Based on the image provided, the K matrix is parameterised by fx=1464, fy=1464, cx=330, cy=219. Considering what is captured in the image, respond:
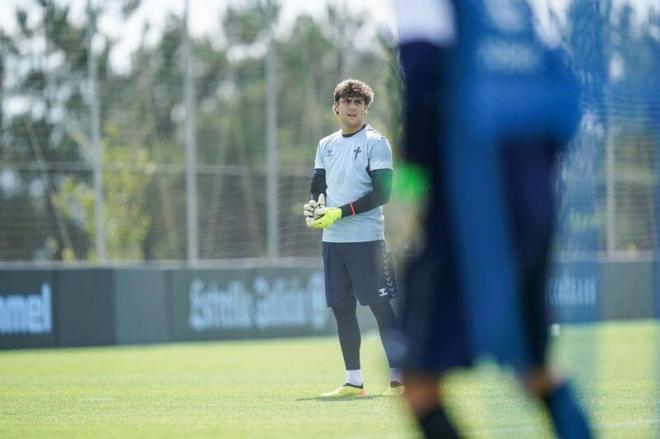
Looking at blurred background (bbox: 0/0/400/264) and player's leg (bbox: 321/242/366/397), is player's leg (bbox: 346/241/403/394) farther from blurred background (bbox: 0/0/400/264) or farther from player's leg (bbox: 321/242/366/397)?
blurred background (bbox: 0/0/400/264)

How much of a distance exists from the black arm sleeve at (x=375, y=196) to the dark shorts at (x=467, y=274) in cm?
526

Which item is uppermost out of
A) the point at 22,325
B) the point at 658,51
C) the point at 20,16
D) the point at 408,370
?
the point at 20,16

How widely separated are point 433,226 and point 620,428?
2.97 metres

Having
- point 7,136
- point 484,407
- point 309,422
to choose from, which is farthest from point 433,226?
point 7,136

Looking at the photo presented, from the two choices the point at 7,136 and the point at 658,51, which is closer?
the point at 658,51

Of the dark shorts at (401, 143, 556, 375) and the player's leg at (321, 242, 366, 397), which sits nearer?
the dark shorts at (401, 143, 556, 375)

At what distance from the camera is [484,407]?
362 inches

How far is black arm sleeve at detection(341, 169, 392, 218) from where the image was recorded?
1044 centimetres

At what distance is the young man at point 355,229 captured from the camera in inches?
415

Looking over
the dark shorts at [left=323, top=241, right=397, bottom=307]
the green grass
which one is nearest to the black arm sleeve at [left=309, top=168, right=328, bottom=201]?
the dark shorts at [left=323, top=241, right=397, bottom=307]

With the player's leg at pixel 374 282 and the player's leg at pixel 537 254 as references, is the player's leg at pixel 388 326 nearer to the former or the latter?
the player's leg at pixel 374 282

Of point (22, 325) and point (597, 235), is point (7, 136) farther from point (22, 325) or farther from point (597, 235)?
point (597, 235)

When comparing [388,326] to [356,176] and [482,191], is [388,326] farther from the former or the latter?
[482,191]

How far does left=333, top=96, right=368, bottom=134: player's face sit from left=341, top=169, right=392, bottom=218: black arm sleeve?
389 millimetres
